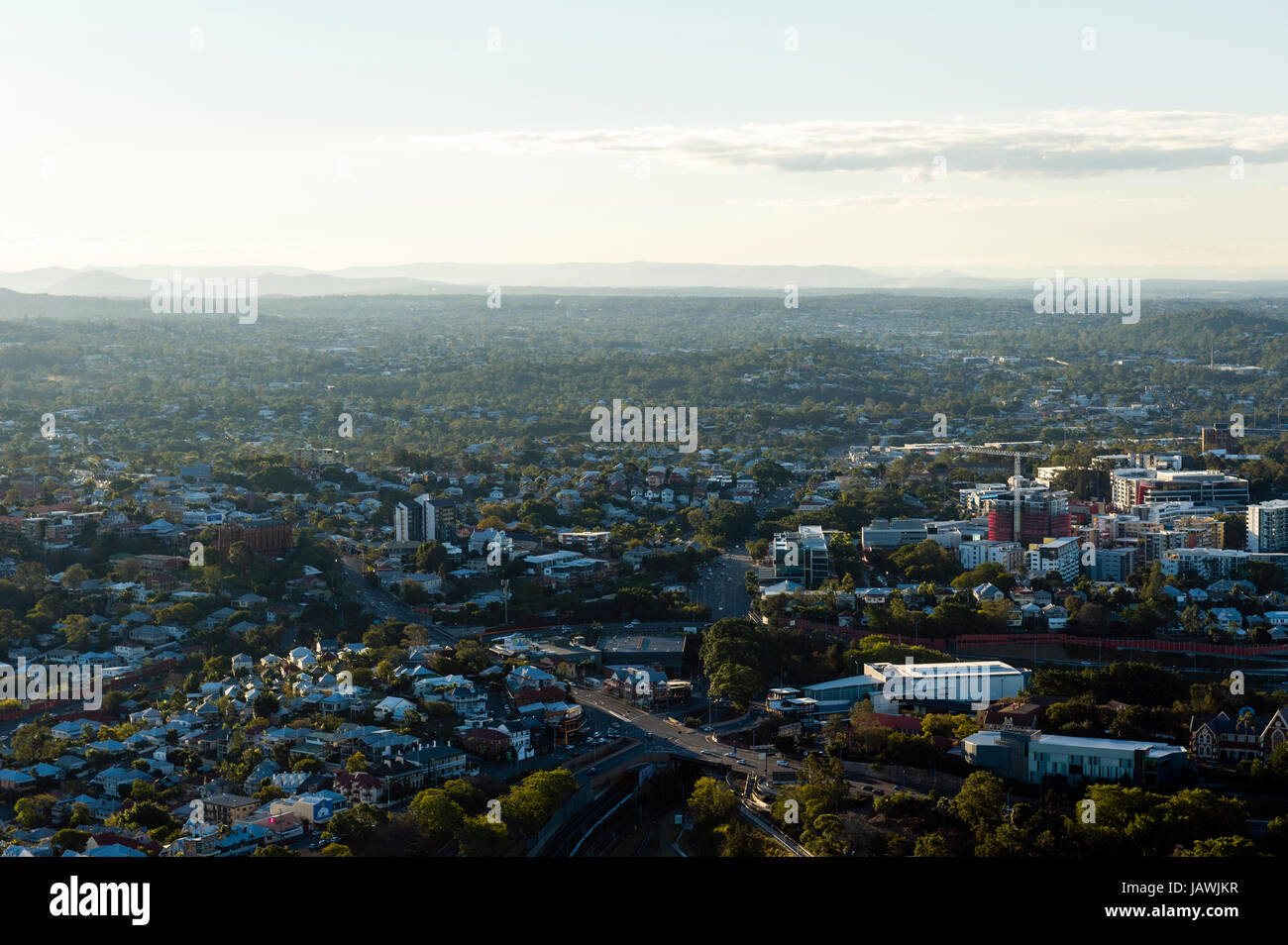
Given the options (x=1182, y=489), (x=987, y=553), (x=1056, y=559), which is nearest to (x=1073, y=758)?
(x=1056, y=559)

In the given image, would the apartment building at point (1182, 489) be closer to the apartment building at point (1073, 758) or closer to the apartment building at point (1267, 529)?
the apartment building at point (1267, 529)

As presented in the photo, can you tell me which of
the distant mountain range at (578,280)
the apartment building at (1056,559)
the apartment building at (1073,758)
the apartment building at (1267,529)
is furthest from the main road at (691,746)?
the distant mountain range at (578,280)

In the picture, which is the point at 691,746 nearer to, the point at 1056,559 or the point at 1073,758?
the point at 1073,758

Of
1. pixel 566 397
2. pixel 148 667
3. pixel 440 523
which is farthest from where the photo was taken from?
pixel 566 397

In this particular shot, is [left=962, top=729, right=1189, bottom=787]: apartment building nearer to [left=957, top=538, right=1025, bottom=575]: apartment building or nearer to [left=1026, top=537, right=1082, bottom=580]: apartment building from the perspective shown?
[left=1026, top=537, right=1082, bottom=580]: apartment building

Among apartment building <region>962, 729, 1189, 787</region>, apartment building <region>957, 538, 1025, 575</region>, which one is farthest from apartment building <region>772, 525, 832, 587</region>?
apartment building <region>962, 729, 1189, 787</region>

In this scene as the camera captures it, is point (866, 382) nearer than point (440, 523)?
No
